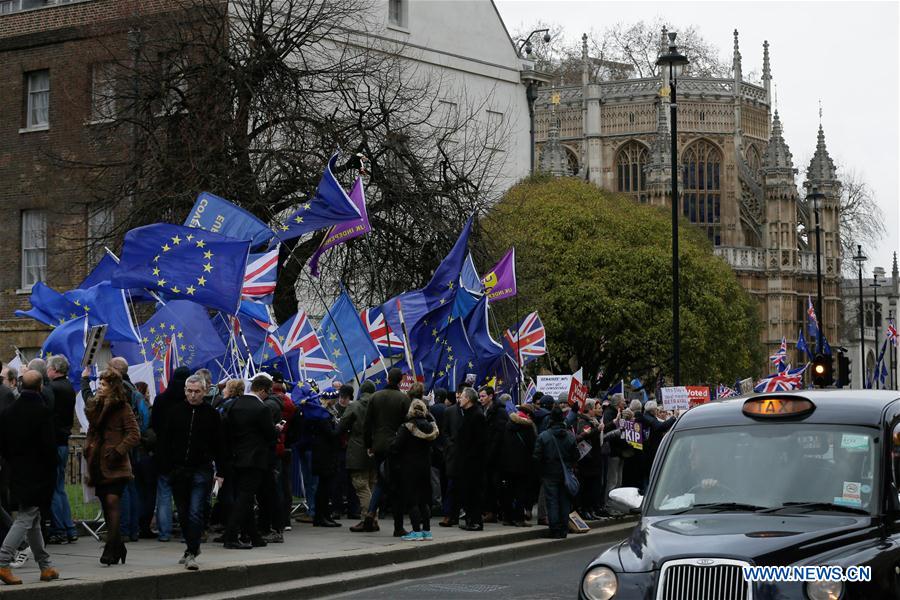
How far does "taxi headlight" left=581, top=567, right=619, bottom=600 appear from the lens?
7801mm

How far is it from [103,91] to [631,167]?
2863 inches

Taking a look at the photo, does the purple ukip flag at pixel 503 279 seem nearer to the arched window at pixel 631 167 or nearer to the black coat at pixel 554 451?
the black coat at pixel 554 451

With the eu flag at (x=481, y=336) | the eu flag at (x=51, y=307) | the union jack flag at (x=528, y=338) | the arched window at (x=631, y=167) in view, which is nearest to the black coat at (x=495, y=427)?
the eu flag at (x=481, y=336)

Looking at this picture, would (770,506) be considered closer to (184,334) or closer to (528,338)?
(184,334)

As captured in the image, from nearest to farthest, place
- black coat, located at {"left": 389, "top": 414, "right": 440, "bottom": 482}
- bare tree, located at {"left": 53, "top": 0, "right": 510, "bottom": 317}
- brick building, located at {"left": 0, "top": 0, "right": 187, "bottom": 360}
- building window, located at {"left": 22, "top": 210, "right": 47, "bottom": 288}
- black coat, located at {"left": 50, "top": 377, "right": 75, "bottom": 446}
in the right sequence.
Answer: black coat, located at {"left": 50, "top": 377, "right": 75, "bottom": 446}, black coat, located at {"left": 389, "top": 414, "right": 440, "bottom": 482}, bare tree, located at {"left": 53, "top": 0, "right": 510, "bottom": 317}, brick building, located at {"left": 0, "top": 0, "right": 187, "bottom": 360}, building window, located at {"left": 22, "top": 210, "right": 47, "bottom": 288}

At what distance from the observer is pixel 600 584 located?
787cm

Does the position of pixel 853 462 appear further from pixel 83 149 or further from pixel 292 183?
pixel 83 149

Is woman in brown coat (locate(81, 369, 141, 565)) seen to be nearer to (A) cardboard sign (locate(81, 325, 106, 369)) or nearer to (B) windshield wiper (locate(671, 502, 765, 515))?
(A) cardboard sign (locate(81, 325, 106, 369))

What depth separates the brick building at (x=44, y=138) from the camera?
32.7m

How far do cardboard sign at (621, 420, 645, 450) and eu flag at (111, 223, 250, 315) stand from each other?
6851 millimetres

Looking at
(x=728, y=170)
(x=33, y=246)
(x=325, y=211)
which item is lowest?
(x=325, y=211)

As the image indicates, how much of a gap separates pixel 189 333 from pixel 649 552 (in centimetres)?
1168

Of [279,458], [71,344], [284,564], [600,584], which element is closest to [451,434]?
[279,458]

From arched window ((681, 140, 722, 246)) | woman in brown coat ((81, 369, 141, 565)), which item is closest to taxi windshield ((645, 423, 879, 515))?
woman in brown coat ((81, 369, 141, 565))
